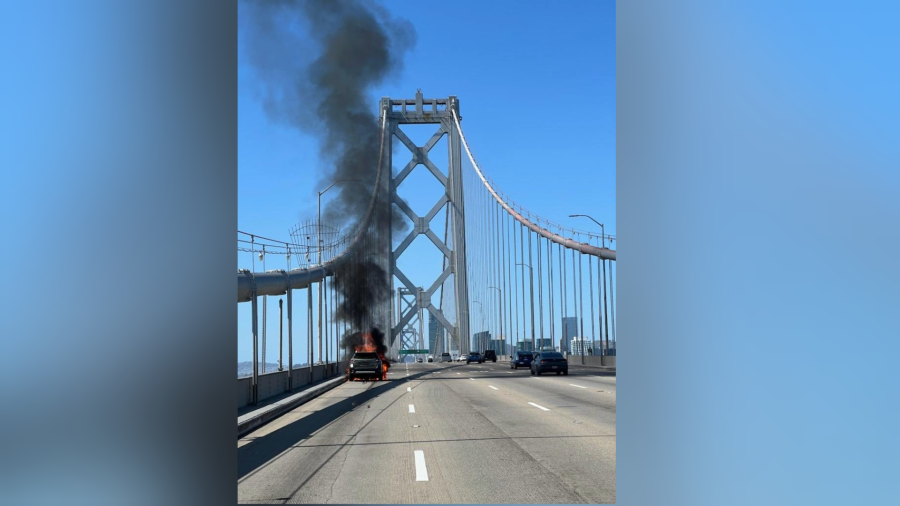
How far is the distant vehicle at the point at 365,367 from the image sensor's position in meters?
44.9

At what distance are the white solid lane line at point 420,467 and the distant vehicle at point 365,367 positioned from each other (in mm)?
31697

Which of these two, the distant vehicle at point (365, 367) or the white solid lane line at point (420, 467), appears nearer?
the white solid lane line at point (420, 467)

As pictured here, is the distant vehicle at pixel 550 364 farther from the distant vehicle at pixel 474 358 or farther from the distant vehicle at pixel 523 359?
the distant vehicle at pixel 474 358

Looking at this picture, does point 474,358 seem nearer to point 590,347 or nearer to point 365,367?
point 365,367

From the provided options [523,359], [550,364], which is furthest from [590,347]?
[550,364]

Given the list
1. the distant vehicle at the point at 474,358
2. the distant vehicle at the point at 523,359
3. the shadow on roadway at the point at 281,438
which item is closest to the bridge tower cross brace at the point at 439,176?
the distant vehicle at the point at 474,358

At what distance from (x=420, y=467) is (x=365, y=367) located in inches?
1324

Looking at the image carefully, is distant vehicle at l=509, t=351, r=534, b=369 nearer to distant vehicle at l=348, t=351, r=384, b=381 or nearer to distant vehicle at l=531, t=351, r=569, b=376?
distant vehicle at l=531, t=351, r=569, b=376
